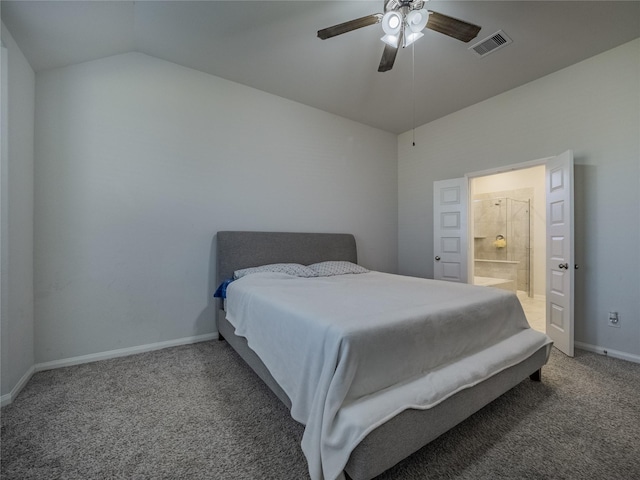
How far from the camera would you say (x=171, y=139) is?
2.84 meters

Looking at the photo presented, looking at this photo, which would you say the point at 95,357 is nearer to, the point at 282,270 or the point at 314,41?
the point at 282,270

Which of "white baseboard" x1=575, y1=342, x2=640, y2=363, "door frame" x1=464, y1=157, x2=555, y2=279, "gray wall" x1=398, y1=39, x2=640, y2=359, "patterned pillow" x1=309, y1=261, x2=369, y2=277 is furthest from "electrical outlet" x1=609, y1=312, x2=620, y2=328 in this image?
"patterned pillow" x1=309, y1=261, x2=369, y2=277

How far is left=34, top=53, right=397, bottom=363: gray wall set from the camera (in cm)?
236

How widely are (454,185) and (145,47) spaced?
13.0 feet

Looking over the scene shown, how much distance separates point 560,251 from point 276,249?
9.99ft

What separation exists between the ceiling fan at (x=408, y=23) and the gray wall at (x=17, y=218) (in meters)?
2.23

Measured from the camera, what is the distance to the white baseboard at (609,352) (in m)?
2.54

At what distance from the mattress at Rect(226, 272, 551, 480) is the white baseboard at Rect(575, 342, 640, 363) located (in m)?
1.28

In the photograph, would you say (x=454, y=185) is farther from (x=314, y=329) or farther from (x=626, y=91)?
(x=314, y=329)

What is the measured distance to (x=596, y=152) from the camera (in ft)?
9.08

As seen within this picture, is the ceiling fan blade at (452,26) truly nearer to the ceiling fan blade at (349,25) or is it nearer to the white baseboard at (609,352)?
the ceiling fan blade at (349,25)

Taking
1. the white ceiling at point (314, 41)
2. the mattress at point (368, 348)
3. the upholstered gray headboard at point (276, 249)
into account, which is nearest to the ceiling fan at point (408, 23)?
the white ceiling at point (314, 41)

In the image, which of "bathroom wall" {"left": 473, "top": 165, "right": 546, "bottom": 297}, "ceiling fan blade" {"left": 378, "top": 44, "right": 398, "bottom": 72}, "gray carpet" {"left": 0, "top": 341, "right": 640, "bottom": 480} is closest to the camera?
"gray carpet" {"left": 0, "top": 341, "right": 640, "bottom": 480}

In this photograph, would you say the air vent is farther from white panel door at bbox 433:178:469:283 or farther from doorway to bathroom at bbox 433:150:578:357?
white panel door at bbox 433:178:469:283
